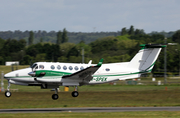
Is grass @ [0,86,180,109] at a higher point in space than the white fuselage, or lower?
lower

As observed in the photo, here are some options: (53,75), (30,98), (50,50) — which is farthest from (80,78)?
(50,50)

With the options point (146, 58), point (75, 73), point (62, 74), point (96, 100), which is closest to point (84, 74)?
point (75, 73)

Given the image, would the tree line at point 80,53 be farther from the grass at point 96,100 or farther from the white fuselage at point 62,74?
the white fuselage at point 62,74

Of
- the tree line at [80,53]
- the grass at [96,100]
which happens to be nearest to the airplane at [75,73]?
the grass at [96,100]

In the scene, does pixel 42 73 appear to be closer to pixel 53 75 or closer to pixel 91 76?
pixel 53 75

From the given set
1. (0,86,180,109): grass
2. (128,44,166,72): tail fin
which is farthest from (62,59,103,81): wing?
(0,86,180,109): grass

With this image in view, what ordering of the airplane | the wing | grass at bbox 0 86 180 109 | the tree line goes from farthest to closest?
the tree line
grass at bbox 0 86 180 109
the airplane
the wing

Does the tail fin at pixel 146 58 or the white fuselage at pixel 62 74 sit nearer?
the white fuselage at pixel 62 74

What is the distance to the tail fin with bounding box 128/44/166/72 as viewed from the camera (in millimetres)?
28156

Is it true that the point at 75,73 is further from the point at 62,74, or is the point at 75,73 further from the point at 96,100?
the point at 96,100

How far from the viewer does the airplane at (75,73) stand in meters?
Result: 25.6

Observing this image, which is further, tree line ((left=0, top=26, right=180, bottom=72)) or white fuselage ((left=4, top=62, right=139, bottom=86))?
tree line ((left=0, top=26, right=180, bottom=72))

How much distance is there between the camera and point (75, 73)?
25.7 metres

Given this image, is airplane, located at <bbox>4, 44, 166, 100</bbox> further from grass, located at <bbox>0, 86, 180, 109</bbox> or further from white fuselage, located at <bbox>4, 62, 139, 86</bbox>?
grass, located at <bbox>0, 86, 180, 109</bbox>
